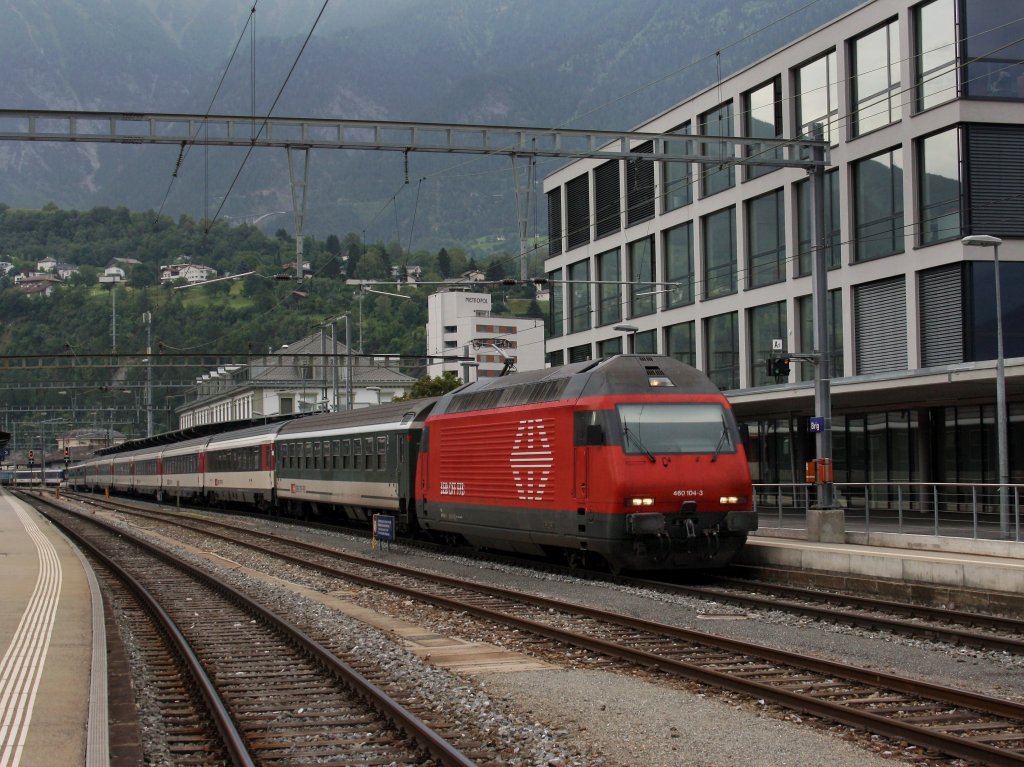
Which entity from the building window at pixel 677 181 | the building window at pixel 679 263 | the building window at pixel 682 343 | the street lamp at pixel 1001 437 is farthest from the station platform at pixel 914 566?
the building window at pixel 677 181

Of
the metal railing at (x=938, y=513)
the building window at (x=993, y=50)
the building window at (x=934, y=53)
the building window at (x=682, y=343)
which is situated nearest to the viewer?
the metal railing at (x=938, y=513)

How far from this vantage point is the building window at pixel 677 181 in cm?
4388

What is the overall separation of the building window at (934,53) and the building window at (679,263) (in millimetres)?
12760

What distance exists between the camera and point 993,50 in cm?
3069

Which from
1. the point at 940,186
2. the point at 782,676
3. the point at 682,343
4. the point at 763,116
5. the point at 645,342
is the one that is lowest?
the point at 782,676

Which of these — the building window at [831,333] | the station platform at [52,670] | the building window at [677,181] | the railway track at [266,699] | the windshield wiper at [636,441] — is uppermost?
the building window at [677,181]

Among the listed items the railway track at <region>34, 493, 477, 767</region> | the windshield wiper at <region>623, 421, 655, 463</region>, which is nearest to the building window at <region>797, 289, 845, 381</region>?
the windshield wiper at <region>623, 421, 655, 463</region>

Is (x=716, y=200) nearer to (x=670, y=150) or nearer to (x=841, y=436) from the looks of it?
(x=670, y=150)

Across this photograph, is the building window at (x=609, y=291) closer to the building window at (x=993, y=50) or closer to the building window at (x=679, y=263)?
the building window at (x=679, y=263)

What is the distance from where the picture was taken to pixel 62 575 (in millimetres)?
21453

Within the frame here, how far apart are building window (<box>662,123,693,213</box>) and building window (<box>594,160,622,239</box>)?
3.44 metres

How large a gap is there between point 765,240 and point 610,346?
11721 mm

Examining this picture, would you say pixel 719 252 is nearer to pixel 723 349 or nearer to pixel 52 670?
pixel 723 349

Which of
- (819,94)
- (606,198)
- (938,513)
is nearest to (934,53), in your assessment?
(819,94)
